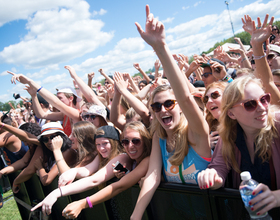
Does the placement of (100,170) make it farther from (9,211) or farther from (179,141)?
(9,211)

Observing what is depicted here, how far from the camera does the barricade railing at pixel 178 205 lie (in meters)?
1.57

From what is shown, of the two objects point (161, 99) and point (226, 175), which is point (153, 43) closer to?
point (161, 99)

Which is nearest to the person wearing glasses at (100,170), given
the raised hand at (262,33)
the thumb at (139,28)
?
the thumb at (139,28)

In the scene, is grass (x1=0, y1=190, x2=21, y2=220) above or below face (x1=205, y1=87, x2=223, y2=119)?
below

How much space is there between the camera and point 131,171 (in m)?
2.33

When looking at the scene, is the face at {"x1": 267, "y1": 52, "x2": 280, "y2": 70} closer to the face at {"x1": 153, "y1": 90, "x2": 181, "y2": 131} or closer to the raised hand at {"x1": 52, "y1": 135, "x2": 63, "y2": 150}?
the face at {"x1": 153, "y1": 90, "x2": 181, "y2": 131}

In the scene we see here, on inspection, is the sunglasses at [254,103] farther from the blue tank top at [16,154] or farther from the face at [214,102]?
the blue tank top at [16,154]

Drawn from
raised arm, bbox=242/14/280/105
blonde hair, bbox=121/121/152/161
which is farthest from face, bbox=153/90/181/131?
raised arm, bbox=242/14/280/105

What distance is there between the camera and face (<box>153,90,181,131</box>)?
2.13 m

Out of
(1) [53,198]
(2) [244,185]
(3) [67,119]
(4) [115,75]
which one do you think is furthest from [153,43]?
(3) [67,119]

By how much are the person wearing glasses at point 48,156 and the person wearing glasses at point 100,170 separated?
72cm

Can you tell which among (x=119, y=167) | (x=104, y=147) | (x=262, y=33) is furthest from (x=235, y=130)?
(x=104, y=147)

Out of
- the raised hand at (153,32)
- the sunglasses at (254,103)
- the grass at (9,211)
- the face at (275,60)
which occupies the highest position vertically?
the raised hand at (153,32)

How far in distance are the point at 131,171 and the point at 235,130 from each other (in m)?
1.16
